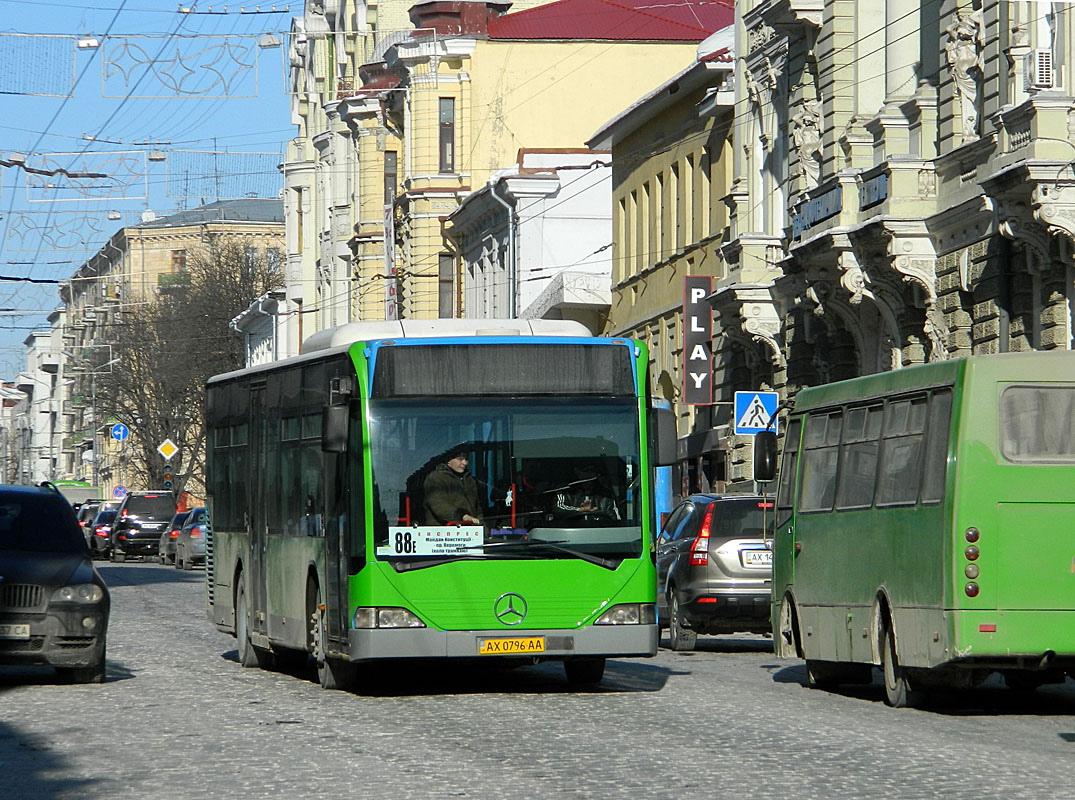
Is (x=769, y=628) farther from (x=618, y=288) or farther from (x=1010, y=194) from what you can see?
(x=618, y=288)

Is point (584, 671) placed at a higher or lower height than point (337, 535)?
lower

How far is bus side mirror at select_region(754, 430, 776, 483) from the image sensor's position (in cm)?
1883

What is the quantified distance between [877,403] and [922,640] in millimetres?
2065

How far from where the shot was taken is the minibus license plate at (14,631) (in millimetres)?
16875

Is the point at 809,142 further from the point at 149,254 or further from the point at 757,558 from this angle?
the point at 149,254

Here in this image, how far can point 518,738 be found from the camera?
42.6ft

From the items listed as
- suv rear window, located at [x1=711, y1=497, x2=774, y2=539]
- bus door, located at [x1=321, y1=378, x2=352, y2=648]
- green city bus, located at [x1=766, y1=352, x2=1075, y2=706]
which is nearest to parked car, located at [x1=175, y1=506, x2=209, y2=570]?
suv rear window, located at [x1=711, y1=497, x2=774, y2=539]

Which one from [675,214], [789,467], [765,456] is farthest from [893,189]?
[675,214]

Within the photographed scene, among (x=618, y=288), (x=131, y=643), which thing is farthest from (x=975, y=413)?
(x=618, y=288)

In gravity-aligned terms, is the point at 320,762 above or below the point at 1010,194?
below

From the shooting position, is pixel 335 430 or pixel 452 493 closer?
pixel 335 430

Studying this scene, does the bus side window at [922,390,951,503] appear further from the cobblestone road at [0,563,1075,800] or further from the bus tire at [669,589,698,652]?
the bus tire at [669,589,698,652]

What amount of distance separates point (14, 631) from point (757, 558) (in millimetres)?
8300

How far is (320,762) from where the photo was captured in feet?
38.7
